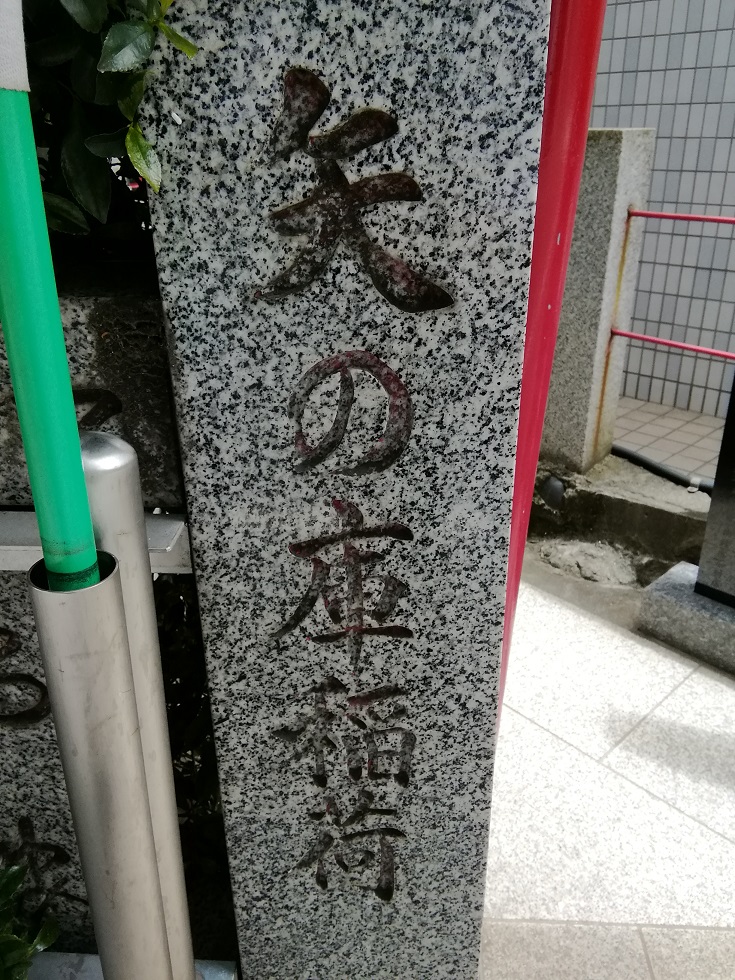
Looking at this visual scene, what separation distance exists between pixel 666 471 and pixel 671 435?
918mm

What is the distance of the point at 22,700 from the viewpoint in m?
1.50

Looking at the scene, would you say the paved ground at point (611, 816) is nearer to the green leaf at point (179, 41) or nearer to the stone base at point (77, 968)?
the stone base at point (77, 968)

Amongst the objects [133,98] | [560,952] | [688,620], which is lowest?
[560,952]

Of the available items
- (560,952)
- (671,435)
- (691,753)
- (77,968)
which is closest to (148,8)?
(77,968)

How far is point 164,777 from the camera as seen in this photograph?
123 cm

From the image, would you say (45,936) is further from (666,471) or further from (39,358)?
(666,471)

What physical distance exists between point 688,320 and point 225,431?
5.61 meters

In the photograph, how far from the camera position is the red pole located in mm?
1212

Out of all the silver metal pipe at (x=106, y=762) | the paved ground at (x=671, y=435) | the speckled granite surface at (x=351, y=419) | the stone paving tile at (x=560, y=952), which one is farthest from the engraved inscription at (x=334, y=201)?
the paved ground at (x=671, y=435)

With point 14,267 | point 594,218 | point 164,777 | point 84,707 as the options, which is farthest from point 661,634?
point 14,267

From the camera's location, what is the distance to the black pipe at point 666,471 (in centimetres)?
464

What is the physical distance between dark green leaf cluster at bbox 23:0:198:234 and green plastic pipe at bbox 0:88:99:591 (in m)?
0.28

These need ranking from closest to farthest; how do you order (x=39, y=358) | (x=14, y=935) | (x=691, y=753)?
(x=39, y=358) < (x=14, y=935) < (x=691, y=753)

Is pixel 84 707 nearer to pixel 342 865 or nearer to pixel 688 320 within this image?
pixel 342 865
